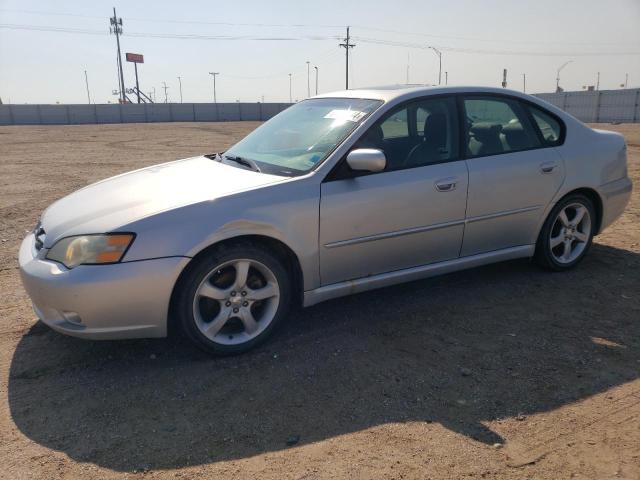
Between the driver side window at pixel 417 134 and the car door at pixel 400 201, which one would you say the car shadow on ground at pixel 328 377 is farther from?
the driver side window at pixel 417 134

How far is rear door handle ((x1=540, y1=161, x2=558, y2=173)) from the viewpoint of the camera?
436 cm

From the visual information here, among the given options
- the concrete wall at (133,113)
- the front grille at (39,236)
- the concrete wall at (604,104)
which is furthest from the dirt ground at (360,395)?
the concrete wall at (133,113)

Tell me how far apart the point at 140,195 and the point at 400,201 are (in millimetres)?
1732

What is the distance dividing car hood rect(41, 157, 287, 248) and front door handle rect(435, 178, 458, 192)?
1.15 metres

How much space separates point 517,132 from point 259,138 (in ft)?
7.01

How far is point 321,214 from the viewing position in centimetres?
342

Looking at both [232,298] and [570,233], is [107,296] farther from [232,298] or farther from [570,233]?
[570,233]

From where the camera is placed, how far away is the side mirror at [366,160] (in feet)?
11.2

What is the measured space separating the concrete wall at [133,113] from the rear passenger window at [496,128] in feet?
161

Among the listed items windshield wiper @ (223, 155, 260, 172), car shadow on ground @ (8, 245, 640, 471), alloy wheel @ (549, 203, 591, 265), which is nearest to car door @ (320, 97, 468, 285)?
car shadow on ground @ (8, 245, 640, 471)

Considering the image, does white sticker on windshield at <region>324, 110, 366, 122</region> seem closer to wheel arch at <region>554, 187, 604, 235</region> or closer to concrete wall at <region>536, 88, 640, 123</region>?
wheel arch at <region>554, 187, 604, 235</region>

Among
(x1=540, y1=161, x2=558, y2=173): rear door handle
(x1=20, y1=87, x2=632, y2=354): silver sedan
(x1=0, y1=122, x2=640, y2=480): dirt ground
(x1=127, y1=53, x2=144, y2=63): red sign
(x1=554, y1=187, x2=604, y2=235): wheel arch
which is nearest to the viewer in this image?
(x1=0, y1=122, x2=640, y2=480): dirt ground

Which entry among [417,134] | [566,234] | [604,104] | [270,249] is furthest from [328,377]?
[604,104]

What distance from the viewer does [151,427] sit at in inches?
104
